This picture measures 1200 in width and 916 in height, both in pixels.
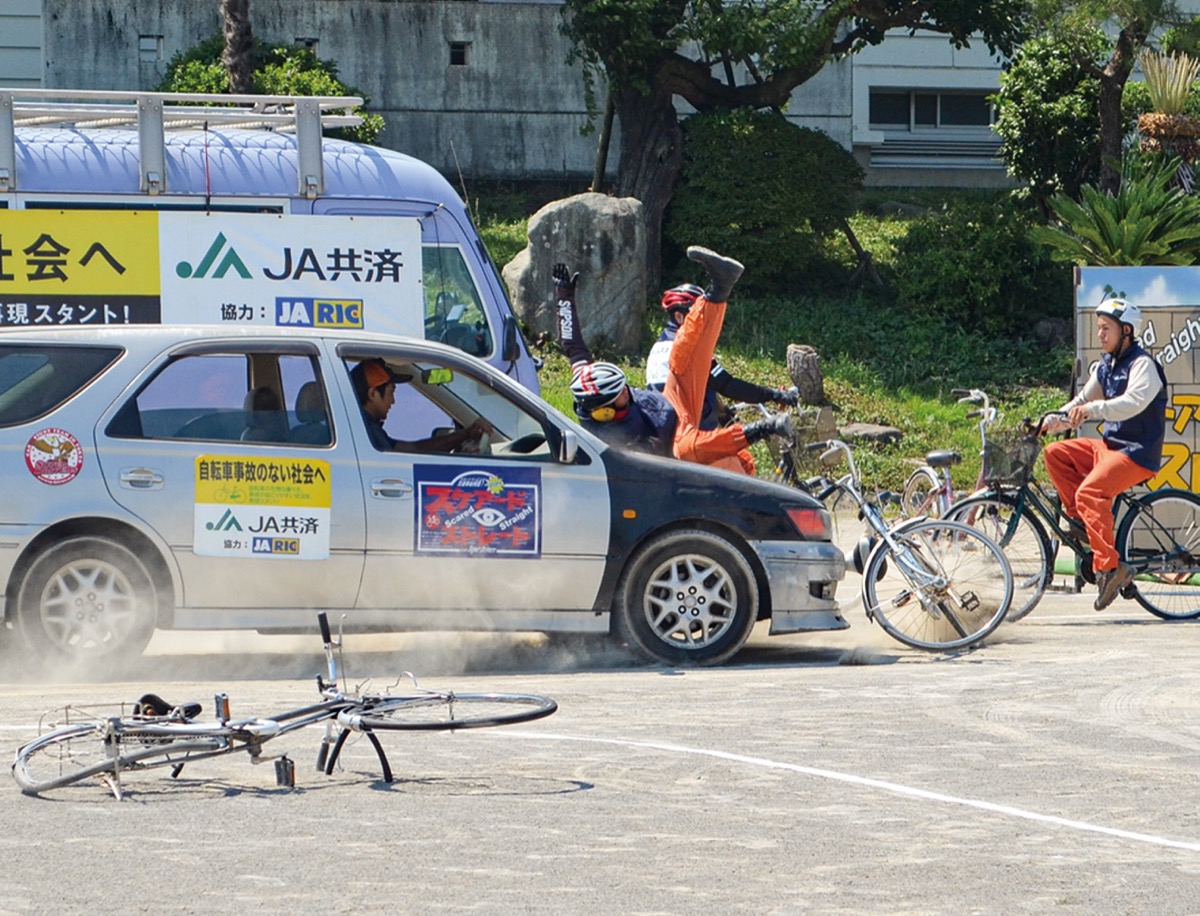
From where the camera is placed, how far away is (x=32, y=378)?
30.4 feet

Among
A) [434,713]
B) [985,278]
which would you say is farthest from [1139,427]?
[985,278]

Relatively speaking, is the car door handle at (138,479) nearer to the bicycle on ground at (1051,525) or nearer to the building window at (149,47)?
the bicycle on ground at (1051,525)

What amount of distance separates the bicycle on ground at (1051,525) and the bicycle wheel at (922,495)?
5.56 ft

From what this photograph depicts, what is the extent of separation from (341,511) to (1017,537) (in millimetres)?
4119

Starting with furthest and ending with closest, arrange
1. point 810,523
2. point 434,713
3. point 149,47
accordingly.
Answer: point 149,47 → point 810,523 → point 434,713

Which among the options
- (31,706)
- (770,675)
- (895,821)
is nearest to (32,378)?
(31,706)

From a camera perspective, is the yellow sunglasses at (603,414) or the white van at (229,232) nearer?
the yellow sunglasses at (603,414)

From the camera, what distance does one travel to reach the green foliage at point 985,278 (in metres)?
20.9

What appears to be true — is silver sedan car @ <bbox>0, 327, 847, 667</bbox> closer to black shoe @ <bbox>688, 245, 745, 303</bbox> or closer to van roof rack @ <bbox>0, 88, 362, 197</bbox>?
black shoe @ <bbox>688, 245, 745, 303</bbox>

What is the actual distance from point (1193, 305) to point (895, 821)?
24.0 ft

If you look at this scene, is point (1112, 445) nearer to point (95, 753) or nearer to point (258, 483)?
point (258, 483)

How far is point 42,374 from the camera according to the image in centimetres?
927

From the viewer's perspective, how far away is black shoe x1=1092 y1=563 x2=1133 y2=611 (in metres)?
11.0

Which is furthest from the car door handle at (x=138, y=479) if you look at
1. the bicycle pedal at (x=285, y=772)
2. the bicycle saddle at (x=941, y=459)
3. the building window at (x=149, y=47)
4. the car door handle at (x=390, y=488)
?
the building window at (x=149, y=47)
